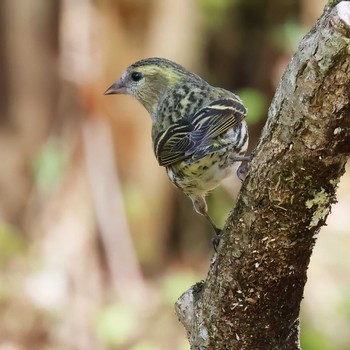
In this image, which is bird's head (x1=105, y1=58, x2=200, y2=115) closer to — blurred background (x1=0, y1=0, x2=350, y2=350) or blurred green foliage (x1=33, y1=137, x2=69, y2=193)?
blurred background (x1=0, y1=0, x2=350, y2=350)

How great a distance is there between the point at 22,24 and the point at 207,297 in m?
5.18

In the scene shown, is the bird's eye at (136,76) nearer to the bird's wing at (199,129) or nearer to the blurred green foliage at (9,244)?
the bird's wing at (199,129)

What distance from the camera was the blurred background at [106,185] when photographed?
6.27 metres

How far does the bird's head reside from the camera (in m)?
3.86

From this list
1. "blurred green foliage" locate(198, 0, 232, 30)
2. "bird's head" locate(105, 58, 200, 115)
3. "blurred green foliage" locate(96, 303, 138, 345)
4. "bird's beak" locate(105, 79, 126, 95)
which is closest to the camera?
"bird's head" locate(105, 58, 200, 115)

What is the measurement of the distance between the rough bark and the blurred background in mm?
3227

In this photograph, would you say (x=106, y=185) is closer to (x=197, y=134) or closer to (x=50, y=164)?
(x=50, y=164)

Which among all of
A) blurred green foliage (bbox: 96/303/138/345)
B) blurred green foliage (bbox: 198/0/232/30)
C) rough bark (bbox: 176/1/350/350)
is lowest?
rough bark (bbox: 176/1/350/350)

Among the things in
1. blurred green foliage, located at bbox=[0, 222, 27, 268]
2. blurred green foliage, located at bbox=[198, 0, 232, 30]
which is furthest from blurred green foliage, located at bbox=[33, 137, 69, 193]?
blurred green foliage, located at bbox=[198, 0, 232, 30]

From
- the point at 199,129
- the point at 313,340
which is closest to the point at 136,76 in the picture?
the point at 199,129

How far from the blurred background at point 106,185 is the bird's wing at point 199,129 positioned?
274 centimetres

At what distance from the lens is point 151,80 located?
3.96 m

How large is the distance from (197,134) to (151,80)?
2.90ft

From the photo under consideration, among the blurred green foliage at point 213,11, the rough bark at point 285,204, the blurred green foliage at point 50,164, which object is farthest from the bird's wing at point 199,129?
the blurred green foliage at point 213,11
